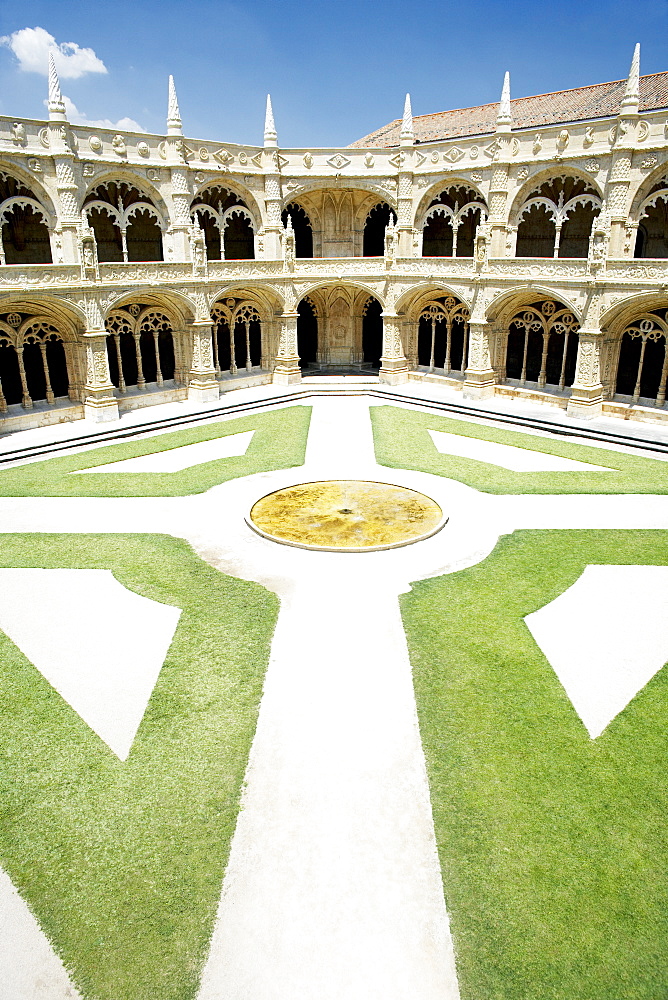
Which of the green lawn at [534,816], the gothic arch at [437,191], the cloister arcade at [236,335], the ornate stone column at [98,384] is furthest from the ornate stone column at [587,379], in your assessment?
the ornate stone column at [98,384]

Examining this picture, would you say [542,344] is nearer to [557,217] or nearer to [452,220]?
[557,217]

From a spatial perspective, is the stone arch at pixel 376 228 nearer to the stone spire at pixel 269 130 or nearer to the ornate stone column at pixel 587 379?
the stone spire at pixel 269 130

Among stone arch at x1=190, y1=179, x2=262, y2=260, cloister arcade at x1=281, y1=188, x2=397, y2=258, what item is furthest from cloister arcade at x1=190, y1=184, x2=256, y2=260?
cloister arcade at x1=281, y1=188, x2=397, y2=258

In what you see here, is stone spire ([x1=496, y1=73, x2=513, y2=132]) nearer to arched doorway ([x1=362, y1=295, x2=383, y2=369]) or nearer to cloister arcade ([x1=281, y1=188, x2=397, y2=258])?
cloister arcade ([x1=281, y1=188, x2=397, y2=258])

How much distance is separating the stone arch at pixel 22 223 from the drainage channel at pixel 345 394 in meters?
8.34

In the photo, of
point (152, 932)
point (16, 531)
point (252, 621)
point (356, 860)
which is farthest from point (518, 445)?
point (152, 932)

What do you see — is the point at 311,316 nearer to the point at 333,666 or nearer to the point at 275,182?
the point at 275,182

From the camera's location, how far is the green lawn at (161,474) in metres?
19.9

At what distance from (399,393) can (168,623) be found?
22.0 meters

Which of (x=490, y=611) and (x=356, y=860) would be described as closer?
(x=356, y=860)

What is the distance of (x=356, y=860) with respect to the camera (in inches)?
307

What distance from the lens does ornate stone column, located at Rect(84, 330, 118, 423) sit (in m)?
27.0

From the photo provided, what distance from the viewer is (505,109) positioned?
29.7 meters

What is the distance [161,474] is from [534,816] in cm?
1614
